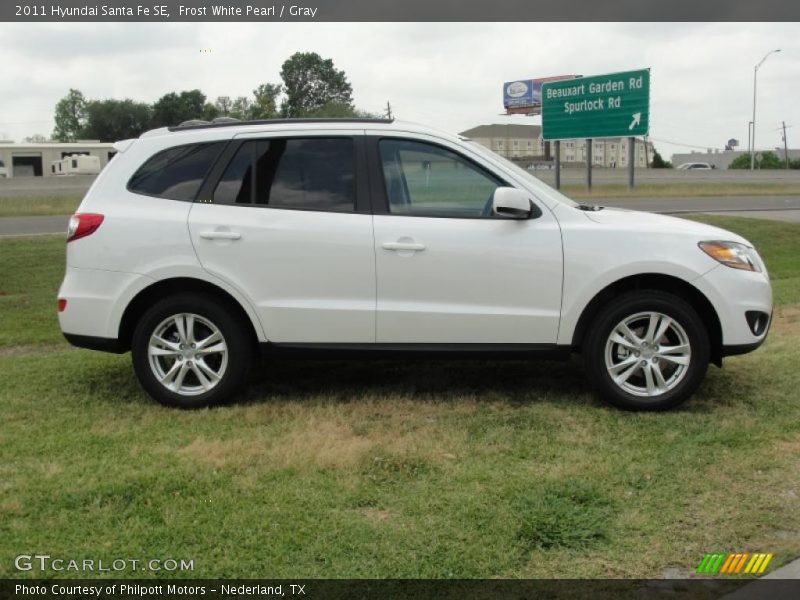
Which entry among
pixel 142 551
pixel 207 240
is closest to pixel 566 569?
pixel 142 551

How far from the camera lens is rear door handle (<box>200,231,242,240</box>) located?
5453 millimetres

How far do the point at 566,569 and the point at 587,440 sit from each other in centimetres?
155

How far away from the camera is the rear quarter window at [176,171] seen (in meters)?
5.64

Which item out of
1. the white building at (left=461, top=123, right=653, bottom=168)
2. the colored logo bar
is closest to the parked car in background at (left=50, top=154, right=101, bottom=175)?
the colored logo bar

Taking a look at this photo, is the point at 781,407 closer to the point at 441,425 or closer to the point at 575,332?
the point at 575,332

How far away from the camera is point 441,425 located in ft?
17.0

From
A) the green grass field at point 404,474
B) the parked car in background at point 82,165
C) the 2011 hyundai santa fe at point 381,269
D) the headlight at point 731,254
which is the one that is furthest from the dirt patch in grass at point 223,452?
the parked car in background at point 82,165

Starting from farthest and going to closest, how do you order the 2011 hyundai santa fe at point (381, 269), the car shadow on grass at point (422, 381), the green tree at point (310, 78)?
the green tree at point (310, 78), the car shadow on grass at point (422, 381), the 2011 hyundai santa fe at point (381, 269)

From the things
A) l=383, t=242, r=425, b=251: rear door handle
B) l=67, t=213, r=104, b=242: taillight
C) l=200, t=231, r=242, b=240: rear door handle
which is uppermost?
l=67, t=213, r=104, b=242: taillight

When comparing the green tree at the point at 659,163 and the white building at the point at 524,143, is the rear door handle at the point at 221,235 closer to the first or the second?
the green tree at the point at 659,163

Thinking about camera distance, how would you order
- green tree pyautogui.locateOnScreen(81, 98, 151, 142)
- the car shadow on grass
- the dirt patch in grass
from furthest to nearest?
green tree pyautogui.locateOnScreen(81, 98, 151, 142), the car shadow on grass, the dirt patch in grass

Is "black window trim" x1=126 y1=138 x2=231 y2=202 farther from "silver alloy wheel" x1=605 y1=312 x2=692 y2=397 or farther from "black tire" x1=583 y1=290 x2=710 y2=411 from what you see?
"silver alloy wheel" x1=605 y1=312 x2=692 y2=397

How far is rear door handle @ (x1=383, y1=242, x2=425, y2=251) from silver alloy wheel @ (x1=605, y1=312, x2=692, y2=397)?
1.31 m

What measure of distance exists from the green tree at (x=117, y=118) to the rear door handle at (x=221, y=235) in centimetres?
8783
